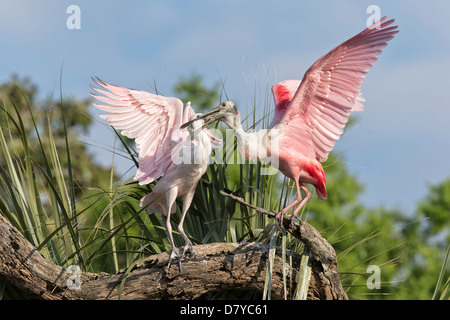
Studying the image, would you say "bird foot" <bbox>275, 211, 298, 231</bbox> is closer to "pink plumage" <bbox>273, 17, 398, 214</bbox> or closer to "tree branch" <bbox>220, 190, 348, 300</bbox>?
"tree branch" <bbox>220, 190, 348, 300</bbox>

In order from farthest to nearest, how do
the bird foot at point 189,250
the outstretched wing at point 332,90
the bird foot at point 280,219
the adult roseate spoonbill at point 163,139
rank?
the adult roseate spoonbill at point 163,139 → the bird foot at point 189,250 → the outstretched wing at point 332,90 → the bird foot at point 280,219

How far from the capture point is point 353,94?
3.83 meters

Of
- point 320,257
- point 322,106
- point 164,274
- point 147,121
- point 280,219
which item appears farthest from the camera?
point 147,121

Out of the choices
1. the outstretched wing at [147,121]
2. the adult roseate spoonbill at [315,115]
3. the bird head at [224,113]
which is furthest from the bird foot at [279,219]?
the outstretched wing at [147,121]

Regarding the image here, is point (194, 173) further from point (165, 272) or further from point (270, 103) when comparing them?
point (270, 103)

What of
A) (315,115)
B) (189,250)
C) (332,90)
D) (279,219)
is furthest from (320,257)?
(332,90)

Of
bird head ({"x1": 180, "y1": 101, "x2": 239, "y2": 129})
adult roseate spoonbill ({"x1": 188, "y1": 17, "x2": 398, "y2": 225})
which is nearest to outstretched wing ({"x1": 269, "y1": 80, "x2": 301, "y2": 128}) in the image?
adult roseate spoonbill ({"x1": 188, "y1": 17, "x2": 398, "y2": 225})

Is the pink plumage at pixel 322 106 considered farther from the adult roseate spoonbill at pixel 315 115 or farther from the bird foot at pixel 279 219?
the bird foot at pixel 279 219

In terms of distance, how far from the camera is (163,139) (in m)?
4.14

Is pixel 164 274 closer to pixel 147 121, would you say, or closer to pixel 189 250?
pixel 189 250

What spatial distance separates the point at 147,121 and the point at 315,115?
1.20m

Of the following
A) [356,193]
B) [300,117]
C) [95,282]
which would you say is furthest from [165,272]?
[356,193]

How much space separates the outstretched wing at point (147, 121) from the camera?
4039 mm
